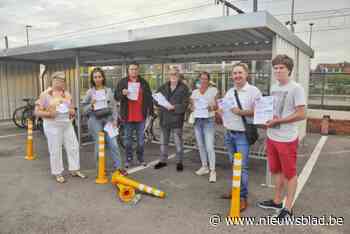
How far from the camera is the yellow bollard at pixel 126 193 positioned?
3.60m

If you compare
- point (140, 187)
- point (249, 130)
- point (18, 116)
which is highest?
point (249, 130)

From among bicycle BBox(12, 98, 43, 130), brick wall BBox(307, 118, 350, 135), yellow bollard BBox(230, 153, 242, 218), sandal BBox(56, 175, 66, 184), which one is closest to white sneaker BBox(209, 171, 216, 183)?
yellow bollard BBox(230, 153, 242, 218)

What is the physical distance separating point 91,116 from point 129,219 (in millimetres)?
1956

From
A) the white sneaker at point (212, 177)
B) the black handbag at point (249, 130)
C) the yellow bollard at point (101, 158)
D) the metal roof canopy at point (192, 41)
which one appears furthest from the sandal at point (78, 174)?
the black handbag at point (249, 130)

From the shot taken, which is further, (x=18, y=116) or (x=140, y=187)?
(x=18, y=116)

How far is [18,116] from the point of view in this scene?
31.9ft

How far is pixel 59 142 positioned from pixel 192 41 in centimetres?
317

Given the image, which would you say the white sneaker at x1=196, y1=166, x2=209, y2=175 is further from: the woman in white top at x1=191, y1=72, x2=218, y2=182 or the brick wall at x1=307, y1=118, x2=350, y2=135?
the brick wall at x1=307, y1=118, x2=350, y2=135

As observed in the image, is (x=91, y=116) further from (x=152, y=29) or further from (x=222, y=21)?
(x=222, y=21)

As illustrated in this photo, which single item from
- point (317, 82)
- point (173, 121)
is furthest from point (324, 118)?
point (173, 121)

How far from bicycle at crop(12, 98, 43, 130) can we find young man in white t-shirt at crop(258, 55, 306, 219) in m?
7.77

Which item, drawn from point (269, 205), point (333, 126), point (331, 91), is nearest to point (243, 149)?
point (269, 205)

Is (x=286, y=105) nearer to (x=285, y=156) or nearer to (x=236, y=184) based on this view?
(x=285, y=156)

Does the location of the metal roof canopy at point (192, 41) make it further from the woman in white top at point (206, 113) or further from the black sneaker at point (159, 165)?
the black sneaker at point (159, 165)
